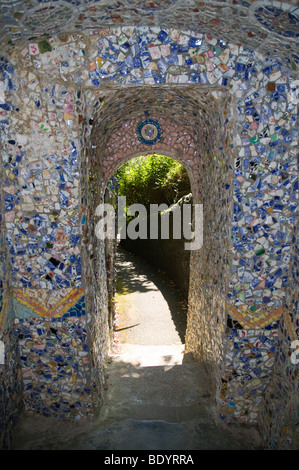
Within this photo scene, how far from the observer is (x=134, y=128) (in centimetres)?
400

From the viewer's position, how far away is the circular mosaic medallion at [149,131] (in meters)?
3.98

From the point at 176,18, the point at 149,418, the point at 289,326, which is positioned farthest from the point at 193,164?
the point at 149,418

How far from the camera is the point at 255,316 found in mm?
2781

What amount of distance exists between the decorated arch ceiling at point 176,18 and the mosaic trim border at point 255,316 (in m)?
1.94

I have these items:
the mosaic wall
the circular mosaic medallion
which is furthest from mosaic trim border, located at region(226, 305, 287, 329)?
the circular mosaic medallion

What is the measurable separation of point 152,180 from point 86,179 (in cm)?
915

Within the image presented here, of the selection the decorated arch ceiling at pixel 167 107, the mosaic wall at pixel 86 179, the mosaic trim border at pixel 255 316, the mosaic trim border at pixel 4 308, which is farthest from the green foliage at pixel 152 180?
the mosaic trim border at pixel 4 308

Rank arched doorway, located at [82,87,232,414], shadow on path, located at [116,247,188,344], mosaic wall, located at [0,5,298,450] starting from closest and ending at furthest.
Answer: mosaic wall, located at [0,5,298,450], arched doorway, located at [82,87,232,414], shadow on path, located at [116,247,188,344]

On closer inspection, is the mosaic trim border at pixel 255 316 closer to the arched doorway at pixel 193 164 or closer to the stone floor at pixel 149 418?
the arched doorway at pixel 193 164

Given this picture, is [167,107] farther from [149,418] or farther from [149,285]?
[149,285]

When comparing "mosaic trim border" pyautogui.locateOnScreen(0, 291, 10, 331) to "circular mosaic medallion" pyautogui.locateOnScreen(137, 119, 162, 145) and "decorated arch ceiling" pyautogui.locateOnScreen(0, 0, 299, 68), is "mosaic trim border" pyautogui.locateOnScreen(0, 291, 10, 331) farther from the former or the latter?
"circular mosaic medallion" pyautogui.locateOnScreen(137, 119, 162, 145)

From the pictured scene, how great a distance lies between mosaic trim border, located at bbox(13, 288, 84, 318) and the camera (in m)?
2.76

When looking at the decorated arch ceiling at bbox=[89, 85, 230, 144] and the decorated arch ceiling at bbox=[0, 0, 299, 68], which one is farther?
the decorated arch ceiling at bbox=[89, 85, 230, 144]

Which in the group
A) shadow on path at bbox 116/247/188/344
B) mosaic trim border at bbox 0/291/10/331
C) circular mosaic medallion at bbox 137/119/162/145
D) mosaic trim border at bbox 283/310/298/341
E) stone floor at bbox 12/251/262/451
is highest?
circular mosaic medallion at bbox 137/119/162/145
